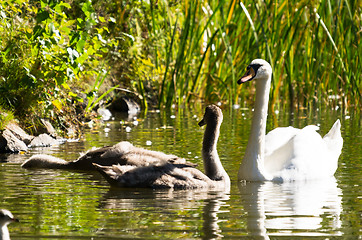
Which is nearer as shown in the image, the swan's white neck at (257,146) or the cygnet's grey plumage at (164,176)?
the cygnet's grey plumage at (164,176)

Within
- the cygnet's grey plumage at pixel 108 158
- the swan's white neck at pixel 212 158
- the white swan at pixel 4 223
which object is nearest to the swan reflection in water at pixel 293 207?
the swan's white neck at pixel 212 158

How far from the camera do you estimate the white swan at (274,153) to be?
845cm

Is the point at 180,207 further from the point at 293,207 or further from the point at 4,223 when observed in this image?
the point at 4,223

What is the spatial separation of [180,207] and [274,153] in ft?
8.02

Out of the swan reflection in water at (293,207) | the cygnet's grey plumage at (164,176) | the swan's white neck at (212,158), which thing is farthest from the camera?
the swan's white neck at (212,158)

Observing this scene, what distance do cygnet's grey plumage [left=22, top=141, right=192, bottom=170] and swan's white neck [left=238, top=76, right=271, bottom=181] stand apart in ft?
2.77

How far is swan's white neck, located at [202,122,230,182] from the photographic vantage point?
8.04m

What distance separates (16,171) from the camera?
350 inches

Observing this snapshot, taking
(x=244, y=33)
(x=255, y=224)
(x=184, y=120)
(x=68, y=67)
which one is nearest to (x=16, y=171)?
(x=68, y=67)

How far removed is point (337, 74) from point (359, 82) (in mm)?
526

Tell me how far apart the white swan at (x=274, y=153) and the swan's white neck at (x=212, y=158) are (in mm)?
422

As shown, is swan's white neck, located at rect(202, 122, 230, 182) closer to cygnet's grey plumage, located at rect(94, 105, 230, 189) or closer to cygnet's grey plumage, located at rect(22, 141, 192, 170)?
cygnet's grey plumage, located at rect(94, 105, 230, 189)

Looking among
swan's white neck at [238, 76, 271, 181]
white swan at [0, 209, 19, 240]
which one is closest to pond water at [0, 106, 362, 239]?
swan's white neck at [238, 76, 271, 181]

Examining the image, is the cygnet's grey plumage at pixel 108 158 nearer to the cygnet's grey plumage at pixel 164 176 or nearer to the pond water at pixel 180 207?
the pond water at pixel 180 207
